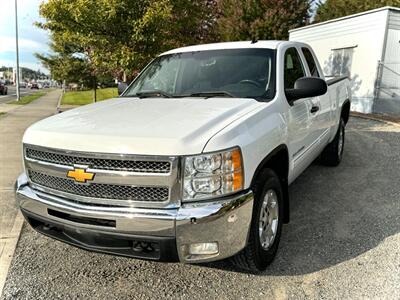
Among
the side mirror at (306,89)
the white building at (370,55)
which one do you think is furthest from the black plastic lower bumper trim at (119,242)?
the white building at (370,55)

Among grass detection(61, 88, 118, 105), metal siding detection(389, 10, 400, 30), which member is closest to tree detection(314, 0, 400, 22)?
metal siding detection(389, 10, 400, 30)

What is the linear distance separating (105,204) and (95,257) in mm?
1041

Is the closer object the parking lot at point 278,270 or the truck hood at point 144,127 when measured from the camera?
the truck hood at point 144,127

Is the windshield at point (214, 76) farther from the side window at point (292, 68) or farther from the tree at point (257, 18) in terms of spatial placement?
the tree at point (257, 18)

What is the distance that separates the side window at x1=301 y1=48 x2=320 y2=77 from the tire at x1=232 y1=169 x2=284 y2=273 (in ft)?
7.48

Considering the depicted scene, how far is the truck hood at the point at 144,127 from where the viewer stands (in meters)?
2.59

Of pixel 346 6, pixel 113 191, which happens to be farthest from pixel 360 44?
pixel 113 191

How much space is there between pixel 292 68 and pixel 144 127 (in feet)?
7.17

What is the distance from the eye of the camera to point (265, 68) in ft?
12.9

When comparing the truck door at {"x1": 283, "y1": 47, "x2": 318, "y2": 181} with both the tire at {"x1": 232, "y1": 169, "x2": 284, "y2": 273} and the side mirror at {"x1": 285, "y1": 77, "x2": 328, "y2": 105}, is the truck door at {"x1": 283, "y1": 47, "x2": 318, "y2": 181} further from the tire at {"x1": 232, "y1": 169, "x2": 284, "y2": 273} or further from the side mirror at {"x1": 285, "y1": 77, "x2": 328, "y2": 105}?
the tire at {"x1": 232, "y1": 169, "x2": 284, "y2": 273}

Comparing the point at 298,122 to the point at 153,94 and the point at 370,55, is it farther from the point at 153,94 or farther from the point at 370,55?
the point at 370,55

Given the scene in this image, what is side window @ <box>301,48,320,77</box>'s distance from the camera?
5.01m

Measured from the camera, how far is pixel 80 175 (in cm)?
278

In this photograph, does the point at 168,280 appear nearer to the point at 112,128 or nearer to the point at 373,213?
the point at 112,128
